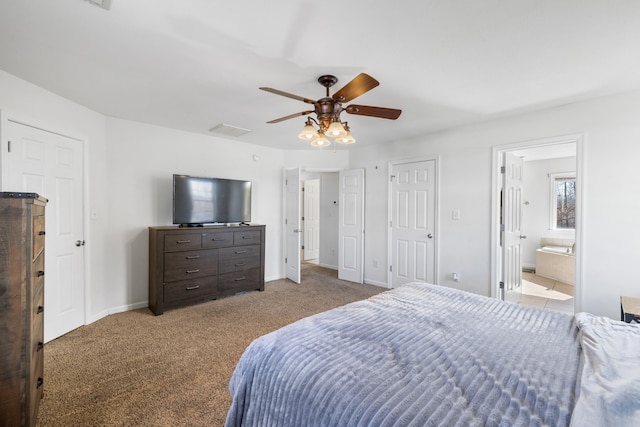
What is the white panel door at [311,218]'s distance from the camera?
7.21 meters

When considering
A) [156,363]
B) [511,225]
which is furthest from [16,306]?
[511,225]

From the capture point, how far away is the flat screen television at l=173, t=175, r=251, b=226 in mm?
3709

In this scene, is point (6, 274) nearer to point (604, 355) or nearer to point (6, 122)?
point (6, 122)

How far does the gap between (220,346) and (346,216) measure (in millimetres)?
3086

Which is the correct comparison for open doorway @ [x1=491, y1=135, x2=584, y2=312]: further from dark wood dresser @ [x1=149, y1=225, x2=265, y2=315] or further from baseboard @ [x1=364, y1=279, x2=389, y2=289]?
dark wood dresser @ [x1=149, y1=225, x2=265, y2=315]

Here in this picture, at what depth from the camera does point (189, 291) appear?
362 centimetres

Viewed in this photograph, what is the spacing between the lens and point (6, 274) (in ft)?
4.35

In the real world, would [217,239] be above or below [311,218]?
below

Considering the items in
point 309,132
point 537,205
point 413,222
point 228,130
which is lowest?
point 413,222

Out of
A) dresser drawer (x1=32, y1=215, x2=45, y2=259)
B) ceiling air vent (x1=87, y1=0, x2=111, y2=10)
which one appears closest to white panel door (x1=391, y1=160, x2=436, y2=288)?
ceiling air vent (x1=87, y1=0, x2=111, y2=10)

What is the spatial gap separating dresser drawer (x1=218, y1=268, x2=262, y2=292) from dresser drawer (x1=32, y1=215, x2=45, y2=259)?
2.34 m

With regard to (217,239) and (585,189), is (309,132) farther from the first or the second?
(585,189)

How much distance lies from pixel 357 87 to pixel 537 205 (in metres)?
6.01

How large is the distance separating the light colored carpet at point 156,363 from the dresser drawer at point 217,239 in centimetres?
77
